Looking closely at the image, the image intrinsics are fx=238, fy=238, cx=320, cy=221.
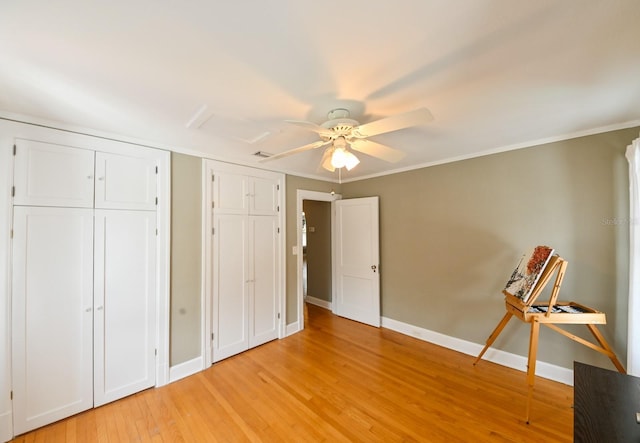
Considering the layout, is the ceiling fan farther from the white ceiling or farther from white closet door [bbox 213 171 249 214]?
white closet door [bbox 213 171 249 214]

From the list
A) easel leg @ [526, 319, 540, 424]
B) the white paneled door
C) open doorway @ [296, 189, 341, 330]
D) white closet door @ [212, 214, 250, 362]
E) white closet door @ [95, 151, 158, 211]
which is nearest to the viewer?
easel leg @ [526, 319, 540, 424]

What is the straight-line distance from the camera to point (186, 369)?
8.41 feet

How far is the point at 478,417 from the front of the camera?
6.41 ft

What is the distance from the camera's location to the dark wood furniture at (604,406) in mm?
897

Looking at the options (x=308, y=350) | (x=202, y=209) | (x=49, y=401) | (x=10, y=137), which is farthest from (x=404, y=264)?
(x=10, y=137)

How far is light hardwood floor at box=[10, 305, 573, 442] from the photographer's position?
1.81m

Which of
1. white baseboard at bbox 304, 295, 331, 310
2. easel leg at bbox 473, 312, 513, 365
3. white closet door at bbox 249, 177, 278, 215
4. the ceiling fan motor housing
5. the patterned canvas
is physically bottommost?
white baseboard at bbox 304, 295, 331, 310

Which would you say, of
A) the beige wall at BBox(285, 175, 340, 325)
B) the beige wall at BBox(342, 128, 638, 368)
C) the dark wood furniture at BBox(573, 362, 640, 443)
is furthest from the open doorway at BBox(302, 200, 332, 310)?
the dark wood furniture at BBox(573, 362, 640, 443)

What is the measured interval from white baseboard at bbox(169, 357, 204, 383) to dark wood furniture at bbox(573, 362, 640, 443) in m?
3.00

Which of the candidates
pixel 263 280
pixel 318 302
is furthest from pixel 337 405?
pixel 318 302

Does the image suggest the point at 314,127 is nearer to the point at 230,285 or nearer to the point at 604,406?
the point at 604,406

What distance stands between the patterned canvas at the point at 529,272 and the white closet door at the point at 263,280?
2.75 metres

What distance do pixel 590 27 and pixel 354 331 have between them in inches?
145

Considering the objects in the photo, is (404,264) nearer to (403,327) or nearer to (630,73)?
(403,327)
